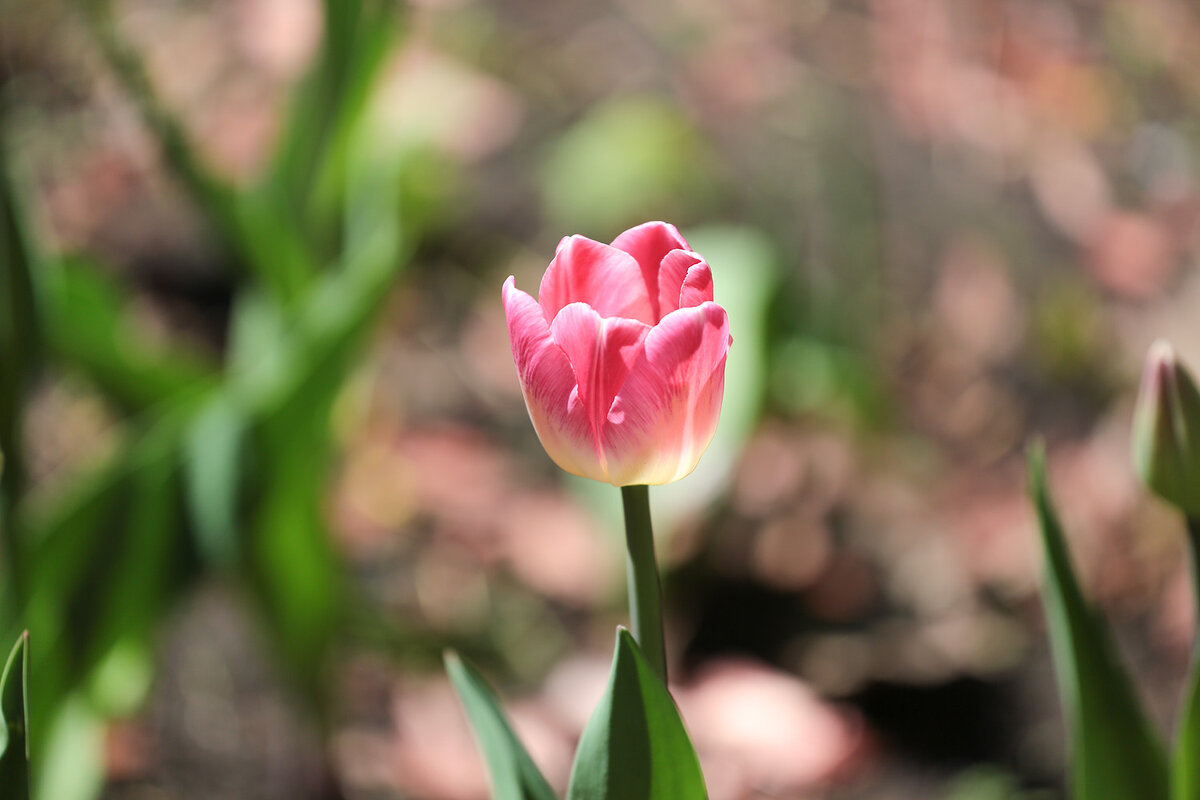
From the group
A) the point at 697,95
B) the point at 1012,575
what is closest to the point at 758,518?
the point at 1012,575

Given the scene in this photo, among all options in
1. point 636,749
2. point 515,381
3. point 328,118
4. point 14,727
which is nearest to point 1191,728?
point 636,749

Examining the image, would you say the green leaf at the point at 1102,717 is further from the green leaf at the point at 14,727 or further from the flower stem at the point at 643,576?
the green leaf at the point at 14,727

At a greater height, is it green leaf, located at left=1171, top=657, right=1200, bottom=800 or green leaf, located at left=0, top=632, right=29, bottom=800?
green leaf, located at left=0, top=632, right=29, bottom=800

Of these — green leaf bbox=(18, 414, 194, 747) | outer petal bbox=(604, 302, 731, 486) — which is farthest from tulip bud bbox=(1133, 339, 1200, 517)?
green leaf bbox=(18, 414, 194, 747)

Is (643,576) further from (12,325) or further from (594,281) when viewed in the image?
(12,325)

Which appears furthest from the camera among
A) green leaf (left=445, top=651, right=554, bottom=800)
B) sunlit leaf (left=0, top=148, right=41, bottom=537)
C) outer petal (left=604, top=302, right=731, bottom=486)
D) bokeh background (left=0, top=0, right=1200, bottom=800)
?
bokeh background (left=0, top=0, right=1200, bottom=800)

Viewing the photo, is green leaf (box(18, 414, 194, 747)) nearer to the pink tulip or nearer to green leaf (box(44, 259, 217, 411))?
green leaf (box(44, 259, 217, 411))

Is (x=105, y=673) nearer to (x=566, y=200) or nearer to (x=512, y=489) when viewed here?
(x=512, y=489)
